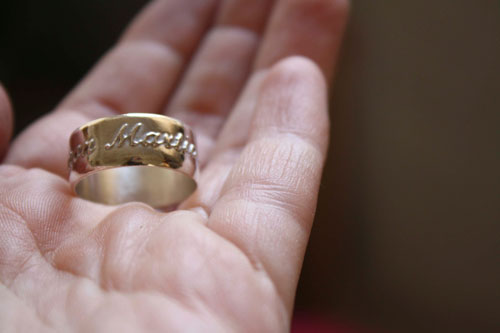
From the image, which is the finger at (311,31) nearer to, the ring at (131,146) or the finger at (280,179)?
the finger at (280,179)

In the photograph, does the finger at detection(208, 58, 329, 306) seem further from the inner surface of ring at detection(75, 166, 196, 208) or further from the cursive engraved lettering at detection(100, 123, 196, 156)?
the inner surface of ring at detection(75, 166, 196, 208)

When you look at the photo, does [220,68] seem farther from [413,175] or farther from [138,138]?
[413,175]

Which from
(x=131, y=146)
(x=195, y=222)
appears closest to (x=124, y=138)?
(x=131, y=146)

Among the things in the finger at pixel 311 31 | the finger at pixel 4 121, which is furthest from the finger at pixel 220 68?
the finger at pixel 4 121

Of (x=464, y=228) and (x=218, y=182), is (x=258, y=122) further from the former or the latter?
(x=464, y=228)

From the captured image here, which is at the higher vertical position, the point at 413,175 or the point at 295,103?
the point at 295,103
